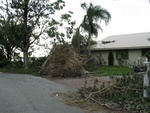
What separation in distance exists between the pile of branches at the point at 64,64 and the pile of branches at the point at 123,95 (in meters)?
9.38

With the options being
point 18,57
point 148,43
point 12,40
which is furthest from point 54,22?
point 148,43

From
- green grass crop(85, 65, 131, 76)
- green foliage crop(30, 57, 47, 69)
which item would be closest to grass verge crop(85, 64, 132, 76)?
green grass crop(85, 65, 131, 76)

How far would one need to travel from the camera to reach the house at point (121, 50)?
29.4 m

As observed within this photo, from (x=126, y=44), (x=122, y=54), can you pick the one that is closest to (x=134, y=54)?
(x=122, y=54)

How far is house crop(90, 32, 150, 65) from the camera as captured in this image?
29391 millimetres

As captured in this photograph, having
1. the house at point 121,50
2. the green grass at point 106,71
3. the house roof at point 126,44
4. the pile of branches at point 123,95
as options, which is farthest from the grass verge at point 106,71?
the pile of branches at point 123,95

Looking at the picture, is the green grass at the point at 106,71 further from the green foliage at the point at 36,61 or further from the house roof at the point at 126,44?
the green foliage at the point at 36,61

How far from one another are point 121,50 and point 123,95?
22599 mm

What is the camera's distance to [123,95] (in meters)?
9.23

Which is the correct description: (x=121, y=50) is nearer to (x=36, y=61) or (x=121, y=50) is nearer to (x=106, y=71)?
(x=106, y=71)

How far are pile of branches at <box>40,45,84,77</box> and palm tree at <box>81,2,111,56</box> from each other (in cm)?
1027

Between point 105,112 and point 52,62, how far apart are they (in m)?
13.8

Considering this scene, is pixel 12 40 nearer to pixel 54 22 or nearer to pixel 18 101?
pixel 54 22

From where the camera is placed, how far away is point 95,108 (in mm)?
7926
